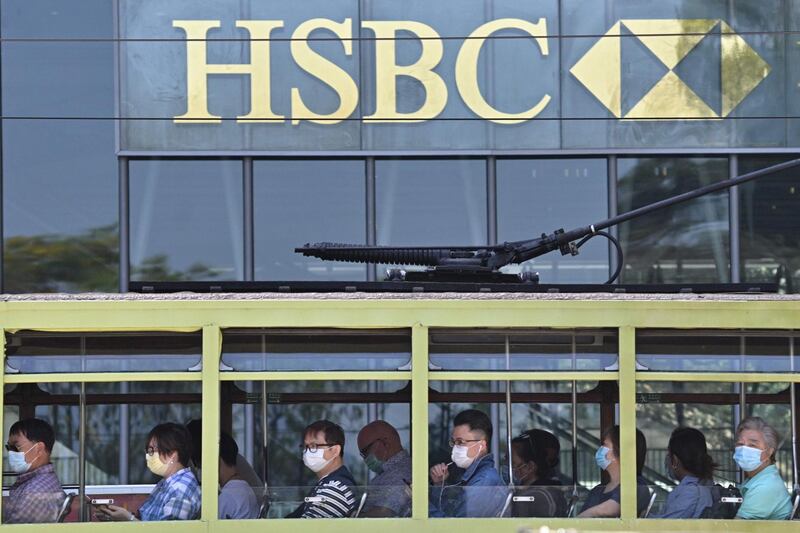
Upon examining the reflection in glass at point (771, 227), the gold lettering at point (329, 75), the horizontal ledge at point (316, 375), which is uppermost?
the gold lettering at point (329, 75)

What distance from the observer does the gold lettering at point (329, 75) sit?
→ 12562 mm

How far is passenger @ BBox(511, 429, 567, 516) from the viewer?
23.2ft

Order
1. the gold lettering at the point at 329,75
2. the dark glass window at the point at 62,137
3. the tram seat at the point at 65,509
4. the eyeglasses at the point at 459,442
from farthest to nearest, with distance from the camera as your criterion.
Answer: the gold lettering at the point at 329,75, the dark glass window at the point at 62,137, the eyeglasses at the point at 459,442, the tram seat at the point at 65,509

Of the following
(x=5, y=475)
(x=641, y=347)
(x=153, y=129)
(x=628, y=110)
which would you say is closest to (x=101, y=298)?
(x=5, y=475)

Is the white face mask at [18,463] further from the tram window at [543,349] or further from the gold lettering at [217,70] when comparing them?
the gold lettering at [217,70]

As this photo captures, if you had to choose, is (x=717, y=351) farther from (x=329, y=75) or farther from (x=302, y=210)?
(x=329, y=75)

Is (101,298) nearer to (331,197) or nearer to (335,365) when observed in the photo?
(335,365)

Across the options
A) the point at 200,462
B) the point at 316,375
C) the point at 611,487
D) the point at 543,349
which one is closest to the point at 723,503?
the point at 611,487

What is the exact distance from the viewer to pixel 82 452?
25.3 ft

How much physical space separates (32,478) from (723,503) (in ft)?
11.9

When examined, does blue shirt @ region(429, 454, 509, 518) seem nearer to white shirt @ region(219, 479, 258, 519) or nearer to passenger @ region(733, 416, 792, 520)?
white shirt @ region(219, 479, 258, 519)

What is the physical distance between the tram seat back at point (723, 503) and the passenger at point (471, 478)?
1.08 m

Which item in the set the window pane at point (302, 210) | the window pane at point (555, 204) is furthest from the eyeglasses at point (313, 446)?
the window pane at point (555, 204)

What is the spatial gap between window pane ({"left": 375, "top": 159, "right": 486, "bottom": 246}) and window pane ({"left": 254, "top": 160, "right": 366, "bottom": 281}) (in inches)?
9.1
